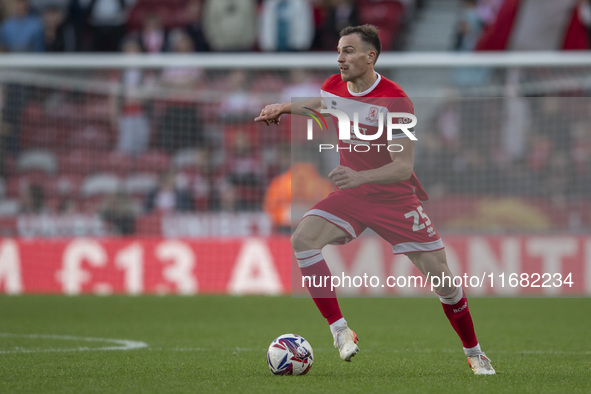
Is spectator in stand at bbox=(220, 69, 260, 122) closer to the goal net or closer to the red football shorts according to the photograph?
the goal net

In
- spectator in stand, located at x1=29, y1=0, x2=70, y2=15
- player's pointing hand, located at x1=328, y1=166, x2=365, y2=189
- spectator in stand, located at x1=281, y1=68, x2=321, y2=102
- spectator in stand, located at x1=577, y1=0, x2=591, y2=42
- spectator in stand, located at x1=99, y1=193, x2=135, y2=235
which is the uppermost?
spectator in stand, located at x1=29, y1=0, x2=70, y2=15

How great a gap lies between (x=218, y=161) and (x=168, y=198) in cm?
96

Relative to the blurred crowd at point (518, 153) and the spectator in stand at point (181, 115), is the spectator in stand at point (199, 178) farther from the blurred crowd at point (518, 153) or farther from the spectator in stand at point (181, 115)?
the blurred crowd at point (518, 153)

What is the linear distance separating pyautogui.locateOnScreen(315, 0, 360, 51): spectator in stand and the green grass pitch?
4.86 m

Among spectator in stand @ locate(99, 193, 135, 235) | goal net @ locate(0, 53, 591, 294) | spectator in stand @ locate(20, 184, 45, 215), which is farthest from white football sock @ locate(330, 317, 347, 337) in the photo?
spectator in stand @ locate(20, 184, 45, 215)

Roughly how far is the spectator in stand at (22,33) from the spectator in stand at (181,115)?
283 cm

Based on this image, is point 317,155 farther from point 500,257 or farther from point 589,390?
point 589,390

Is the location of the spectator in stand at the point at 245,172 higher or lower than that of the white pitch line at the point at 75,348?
higher

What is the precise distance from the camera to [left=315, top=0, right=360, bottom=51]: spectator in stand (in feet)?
53.1

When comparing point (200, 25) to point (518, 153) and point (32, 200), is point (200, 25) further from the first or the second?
point (518, 153)

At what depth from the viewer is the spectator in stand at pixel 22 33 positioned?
1655cm

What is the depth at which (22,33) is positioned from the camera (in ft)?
54.7

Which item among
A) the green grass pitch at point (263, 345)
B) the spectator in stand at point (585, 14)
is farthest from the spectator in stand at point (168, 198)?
the spectator in stand at point (585, 14)

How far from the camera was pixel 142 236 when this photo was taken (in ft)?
46.6
